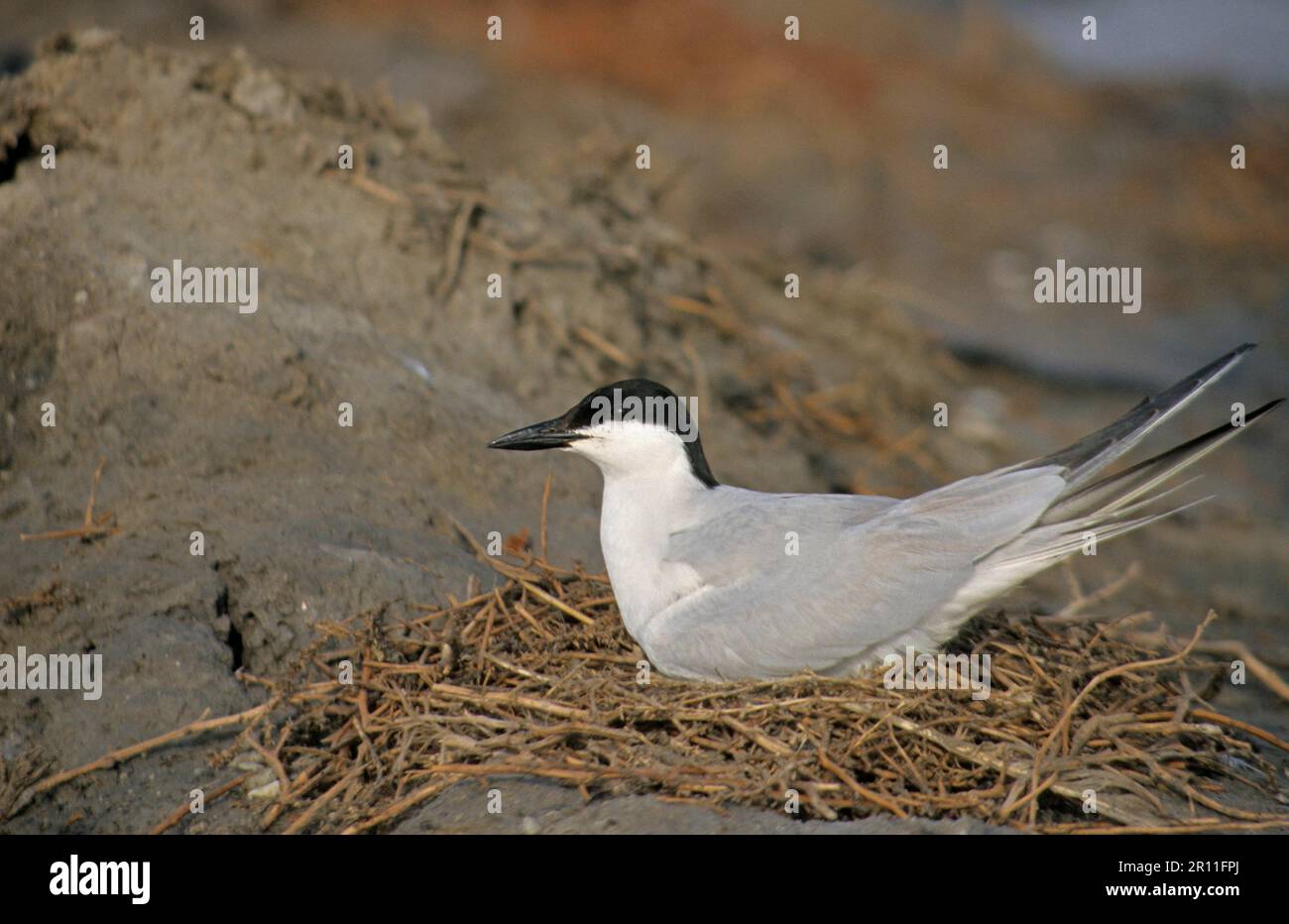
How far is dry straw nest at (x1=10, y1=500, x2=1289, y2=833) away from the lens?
3.92 metres

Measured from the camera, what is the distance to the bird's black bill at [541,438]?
4754 mm

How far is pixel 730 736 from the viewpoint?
4.14 m

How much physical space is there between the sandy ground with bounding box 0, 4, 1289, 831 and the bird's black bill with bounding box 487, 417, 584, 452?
2.08ft

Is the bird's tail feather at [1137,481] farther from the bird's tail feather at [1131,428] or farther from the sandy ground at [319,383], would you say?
the sandy ground at [319,383]

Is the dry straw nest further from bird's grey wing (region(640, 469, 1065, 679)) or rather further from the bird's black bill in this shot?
the bird's black bill

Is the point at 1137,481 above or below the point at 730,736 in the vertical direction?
above

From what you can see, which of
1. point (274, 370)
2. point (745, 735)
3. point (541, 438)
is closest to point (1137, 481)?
point (745, 735)

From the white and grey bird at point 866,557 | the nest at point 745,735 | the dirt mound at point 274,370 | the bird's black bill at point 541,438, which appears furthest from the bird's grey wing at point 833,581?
the dirt mound at point 274,370

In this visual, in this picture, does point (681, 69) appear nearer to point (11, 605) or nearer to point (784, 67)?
point (784, 67)

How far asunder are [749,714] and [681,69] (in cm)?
1327

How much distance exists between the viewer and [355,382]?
5789 millimetres

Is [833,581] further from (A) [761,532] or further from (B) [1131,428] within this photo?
(B) [1131,428]

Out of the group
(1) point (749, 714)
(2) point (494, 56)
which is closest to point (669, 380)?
(1) point (749, 714)

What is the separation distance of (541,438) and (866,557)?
3.94 ft
